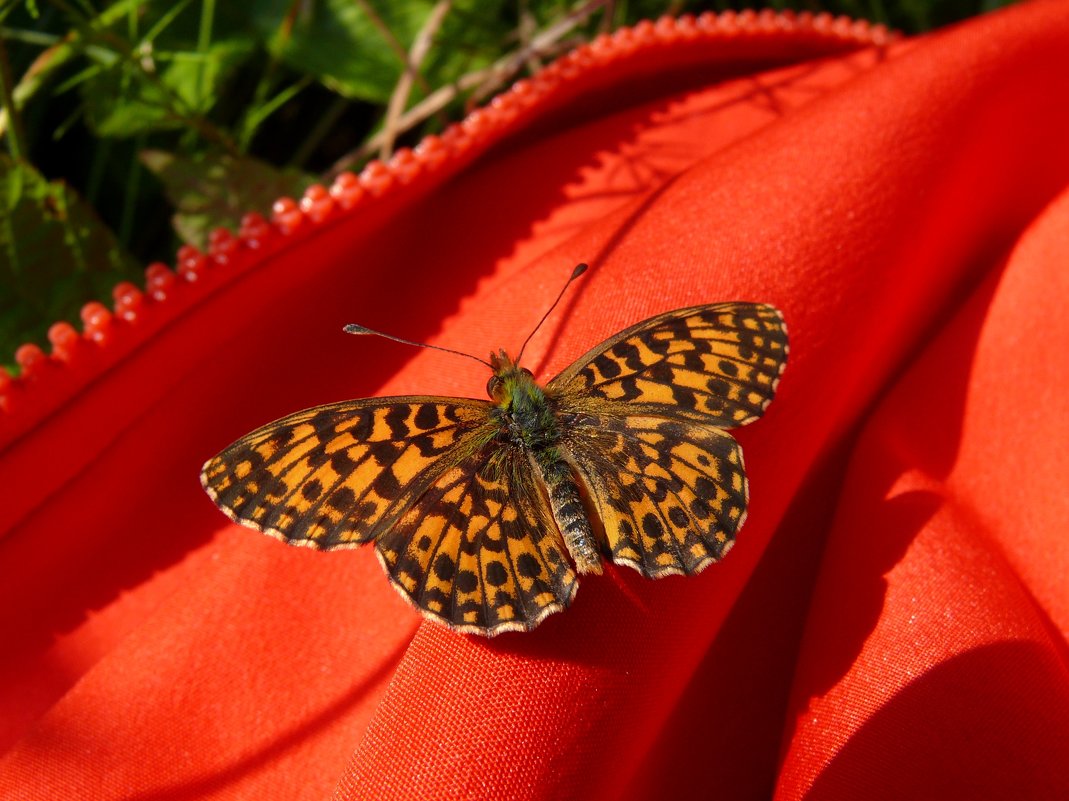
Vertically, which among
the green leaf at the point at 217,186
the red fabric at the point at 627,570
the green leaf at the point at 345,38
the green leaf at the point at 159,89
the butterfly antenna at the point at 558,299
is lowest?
the red fabric at the point at 627,570

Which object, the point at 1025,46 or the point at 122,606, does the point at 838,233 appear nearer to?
the point at 1025,46

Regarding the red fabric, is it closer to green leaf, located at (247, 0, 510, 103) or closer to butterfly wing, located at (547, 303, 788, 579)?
butterfly wing, located at (547, 303, 788, 579)

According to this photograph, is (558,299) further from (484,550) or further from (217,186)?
(217,186)

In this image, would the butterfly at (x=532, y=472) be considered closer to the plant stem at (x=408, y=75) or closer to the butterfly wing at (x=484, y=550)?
the butterfly wing at (x=484, y=550)

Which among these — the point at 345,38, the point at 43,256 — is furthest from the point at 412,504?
the point at 345,38

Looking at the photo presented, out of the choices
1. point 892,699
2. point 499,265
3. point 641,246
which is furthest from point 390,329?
point 892,699

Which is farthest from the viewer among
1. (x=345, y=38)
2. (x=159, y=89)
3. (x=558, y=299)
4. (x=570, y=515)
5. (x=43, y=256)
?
(x=345, y=38)

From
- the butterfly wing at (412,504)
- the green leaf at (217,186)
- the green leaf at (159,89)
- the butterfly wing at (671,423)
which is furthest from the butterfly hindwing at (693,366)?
the green leaf at (159,89)

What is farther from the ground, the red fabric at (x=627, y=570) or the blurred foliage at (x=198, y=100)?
the blurred foliage at (x=198, y=100)
